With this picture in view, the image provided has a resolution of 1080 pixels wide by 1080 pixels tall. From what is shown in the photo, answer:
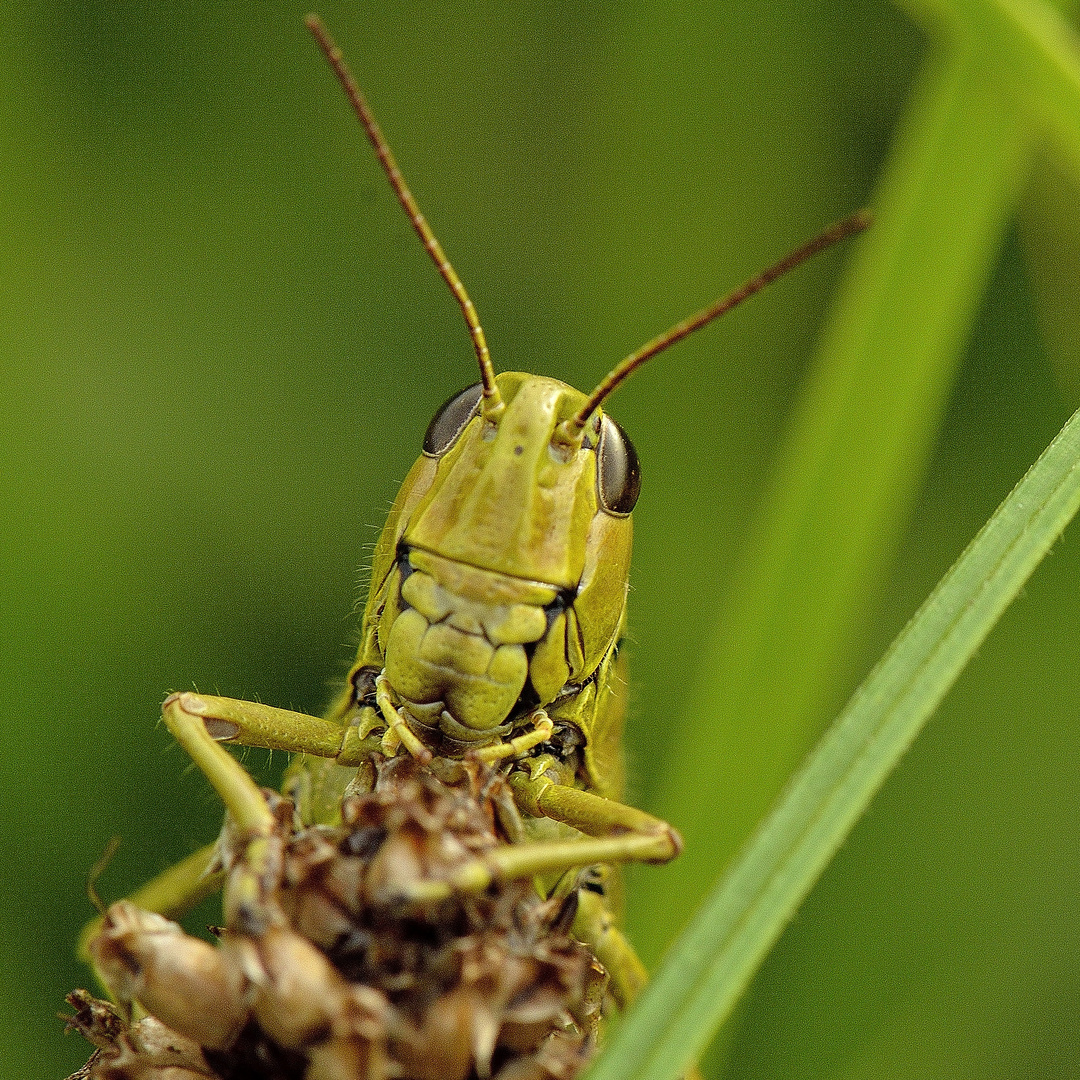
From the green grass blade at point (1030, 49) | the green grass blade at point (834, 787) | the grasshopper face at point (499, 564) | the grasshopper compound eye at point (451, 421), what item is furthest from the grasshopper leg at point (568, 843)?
the green grass blade at point (1030, 49)

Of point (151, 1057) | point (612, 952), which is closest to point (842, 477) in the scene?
point (612, 952)

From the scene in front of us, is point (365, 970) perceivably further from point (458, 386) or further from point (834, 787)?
point (458, 386)

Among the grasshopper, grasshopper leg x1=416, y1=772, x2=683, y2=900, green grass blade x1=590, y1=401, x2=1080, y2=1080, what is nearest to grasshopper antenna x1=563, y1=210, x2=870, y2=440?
the grasshopper

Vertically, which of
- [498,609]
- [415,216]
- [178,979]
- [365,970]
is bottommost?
[178,979]

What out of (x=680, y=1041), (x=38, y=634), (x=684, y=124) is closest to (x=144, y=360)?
(x=38, y=634)

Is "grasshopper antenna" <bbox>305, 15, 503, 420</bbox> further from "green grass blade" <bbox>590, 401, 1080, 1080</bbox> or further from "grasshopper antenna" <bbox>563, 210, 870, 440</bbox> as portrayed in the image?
"green grass blade" <bbox>590, 401, 1080, 1080</bbox>

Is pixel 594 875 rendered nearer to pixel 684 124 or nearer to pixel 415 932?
pixel 415 932
